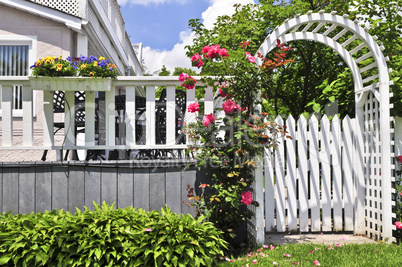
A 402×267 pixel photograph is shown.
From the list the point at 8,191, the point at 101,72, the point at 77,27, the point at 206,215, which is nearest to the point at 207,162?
the point at 206,215

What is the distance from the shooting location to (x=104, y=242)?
2891mm

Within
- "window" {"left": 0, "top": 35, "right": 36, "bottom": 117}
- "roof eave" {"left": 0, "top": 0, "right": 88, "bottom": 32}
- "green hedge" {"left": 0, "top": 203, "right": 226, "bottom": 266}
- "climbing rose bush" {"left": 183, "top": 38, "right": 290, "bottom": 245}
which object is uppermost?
"roof eave" {"left": 0, "top": 0, "right": 88, "bottom": 32}

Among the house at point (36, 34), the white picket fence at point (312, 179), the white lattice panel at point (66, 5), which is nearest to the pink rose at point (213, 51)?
the white picket fence at point (312, 179)

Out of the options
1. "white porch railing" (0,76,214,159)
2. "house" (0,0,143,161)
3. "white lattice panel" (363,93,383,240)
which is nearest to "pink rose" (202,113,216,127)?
"white porch railing" (0,76,214,159)

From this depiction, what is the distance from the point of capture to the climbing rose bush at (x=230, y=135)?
136 inches

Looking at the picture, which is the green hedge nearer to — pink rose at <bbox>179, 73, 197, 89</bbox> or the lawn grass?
the lawn grass

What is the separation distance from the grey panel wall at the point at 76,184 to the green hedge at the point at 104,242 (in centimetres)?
61

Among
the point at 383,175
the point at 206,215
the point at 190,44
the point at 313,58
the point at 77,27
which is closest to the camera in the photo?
the point at 206,215

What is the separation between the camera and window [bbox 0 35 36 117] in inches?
257

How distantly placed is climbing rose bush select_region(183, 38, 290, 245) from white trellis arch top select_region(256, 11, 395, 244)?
0.89ft

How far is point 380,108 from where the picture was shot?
3887 mm

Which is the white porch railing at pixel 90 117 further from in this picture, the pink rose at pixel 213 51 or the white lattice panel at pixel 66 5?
the white lattice panel at pixel 66 5

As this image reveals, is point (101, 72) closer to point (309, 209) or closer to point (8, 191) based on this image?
point (8, 191)

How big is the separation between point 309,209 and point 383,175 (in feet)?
3.31
